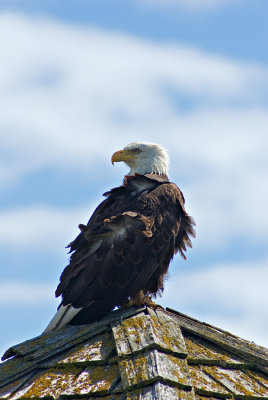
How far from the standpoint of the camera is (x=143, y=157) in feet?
33.2

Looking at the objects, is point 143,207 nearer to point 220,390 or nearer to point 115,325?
point 115,325

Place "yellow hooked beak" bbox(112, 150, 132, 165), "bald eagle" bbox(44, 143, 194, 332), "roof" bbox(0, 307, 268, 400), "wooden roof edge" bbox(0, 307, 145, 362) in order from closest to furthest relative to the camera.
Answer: "roof" bbox(0, 307, 268, 400), "wooden roof edge" bbox(0, 307, 145, 362), "bald eagle" bbox(44, 143, 194, 332), "yellow hooked beak" bbox(112, 150, 132, 165)

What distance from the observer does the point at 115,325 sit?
6.17 meters

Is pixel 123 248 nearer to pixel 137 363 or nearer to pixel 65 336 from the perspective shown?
pixel 65 336

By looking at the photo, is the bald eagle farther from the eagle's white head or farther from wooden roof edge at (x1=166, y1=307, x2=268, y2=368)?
the eagle's white head

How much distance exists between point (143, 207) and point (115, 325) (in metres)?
1.91

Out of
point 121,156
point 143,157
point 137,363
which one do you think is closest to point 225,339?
point 137,363

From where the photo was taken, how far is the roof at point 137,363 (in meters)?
5.26

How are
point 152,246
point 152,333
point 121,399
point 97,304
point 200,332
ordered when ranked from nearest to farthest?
1. point 121,399
2. point 152,333
3. point 200,332
4. point 97,304
5. point 152,246

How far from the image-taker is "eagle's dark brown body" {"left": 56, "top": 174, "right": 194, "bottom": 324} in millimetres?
7125

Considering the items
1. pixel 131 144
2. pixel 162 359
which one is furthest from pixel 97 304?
pixel 131 144

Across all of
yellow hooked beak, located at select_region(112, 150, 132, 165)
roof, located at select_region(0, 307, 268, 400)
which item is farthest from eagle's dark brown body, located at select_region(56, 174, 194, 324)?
yellow hooked beak, located at select_region(112, 150, 132, 165)

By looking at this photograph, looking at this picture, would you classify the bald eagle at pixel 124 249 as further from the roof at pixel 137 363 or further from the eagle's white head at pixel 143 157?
the eagle's white head at pixel 143 157

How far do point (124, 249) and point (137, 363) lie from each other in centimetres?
204
